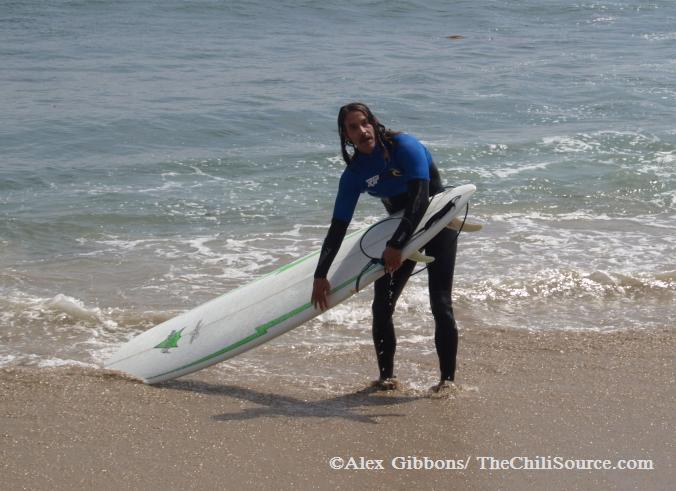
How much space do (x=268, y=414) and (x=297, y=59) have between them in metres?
13.2

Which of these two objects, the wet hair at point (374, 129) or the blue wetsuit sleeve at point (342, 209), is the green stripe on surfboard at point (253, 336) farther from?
the wet hair at point (374, 129)

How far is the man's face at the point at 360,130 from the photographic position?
4062mm

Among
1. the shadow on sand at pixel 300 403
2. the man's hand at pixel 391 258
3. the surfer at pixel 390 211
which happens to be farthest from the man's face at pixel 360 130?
the shadow on sand at pixel 300 403

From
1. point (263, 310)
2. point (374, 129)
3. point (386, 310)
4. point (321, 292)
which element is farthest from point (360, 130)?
point (263, 310)

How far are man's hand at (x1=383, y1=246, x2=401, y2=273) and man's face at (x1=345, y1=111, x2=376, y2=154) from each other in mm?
474

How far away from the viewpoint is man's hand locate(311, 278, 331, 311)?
14.5 feet

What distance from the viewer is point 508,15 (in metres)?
23.9

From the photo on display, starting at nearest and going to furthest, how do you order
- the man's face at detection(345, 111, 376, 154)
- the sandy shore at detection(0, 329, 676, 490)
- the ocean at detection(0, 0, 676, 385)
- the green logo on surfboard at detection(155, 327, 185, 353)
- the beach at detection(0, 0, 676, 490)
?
the sandy shore at detection(0, 329, 676, 490) → the beach at detection(0, 0, 676, 490) → the man's face at detection(345, 111, 376, 154) → the green logo on surfboard at detection(155, 327, 185, 353) → the ocean at detection(0, 0, 676, 385)

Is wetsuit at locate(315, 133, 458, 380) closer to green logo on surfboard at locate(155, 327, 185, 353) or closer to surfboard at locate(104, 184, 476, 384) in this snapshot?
surfboard at locate(104, 184, 476, 384)

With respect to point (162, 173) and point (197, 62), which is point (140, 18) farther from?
point (162, 173)

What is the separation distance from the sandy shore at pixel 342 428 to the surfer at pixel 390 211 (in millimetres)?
283

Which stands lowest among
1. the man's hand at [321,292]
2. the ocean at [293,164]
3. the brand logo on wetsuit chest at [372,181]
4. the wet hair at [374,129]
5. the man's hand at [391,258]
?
the ocean at [293,164]

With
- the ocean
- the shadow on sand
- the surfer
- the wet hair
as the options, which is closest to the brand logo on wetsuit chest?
the surfer

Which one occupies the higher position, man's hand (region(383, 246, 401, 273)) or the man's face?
the man's face
